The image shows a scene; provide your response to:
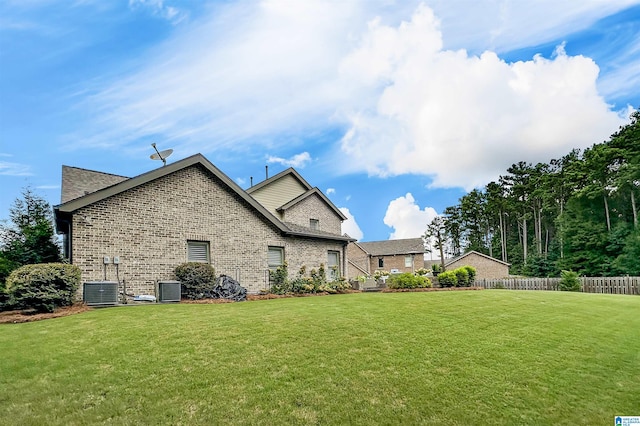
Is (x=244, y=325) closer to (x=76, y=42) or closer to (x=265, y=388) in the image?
(x=265, y=388)

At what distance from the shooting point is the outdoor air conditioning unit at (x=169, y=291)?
12.6m

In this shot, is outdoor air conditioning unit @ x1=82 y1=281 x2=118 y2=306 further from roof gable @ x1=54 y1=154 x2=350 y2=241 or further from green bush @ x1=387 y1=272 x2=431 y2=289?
green bush @ x1=387 y1=272 x2=431 y2=289

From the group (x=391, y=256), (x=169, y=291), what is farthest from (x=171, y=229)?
(x=391, y=256)

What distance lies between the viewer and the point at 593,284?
85.8ft

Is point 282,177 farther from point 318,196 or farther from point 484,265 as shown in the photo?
point 484,265

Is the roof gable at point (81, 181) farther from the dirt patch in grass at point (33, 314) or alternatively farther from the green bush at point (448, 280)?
the green bush at point (448, 280)

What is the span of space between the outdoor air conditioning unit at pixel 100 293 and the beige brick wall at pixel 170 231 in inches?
37.9

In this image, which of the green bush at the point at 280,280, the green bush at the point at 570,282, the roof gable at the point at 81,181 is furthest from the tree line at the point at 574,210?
the roof gable at the point at 81,181

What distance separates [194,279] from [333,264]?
375 inches

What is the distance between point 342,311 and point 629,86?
593 inches

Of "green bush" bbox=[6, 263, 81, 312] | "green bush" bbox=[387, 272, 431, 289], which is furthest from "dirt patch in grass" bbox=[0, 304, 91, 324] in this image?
"green bush" bbox=[387, 272, 431, 289]

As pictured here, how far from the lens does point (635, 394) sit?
585 cm

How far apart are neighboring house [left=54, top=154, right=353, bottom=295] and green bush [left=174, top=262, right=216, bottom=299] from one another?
534mm

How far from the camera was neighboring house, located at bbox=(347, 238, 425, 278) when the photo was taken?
158 feet
